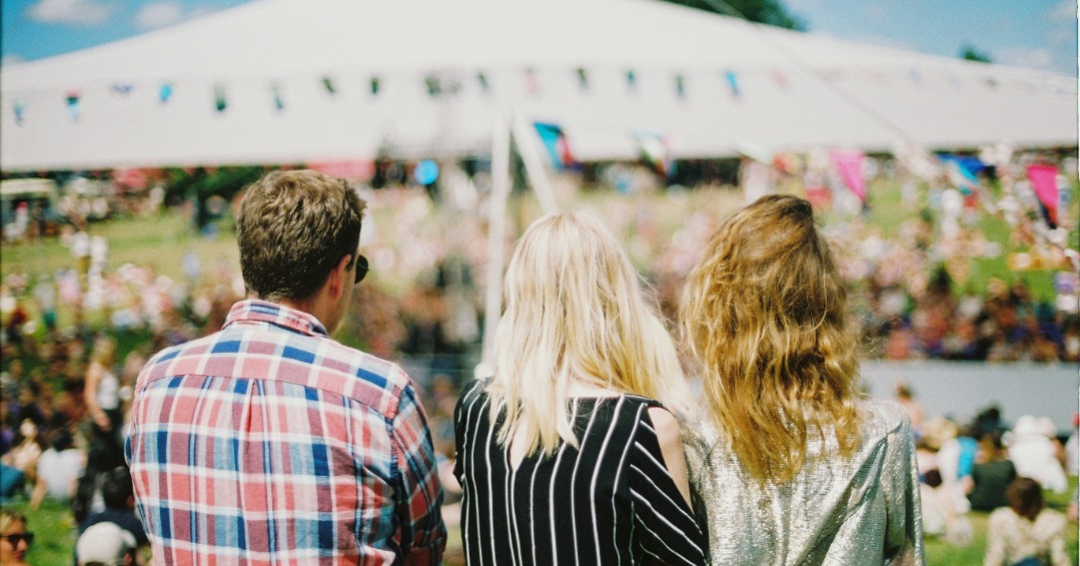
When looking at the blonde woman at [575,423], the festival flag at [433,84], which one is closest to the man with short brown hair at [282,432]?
the blonde woman at [575,423]

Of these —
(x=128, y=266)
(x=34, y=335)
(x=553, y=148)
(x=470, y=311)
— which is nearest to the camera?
(x=34, y=335)

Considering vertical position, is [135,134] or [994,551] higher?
[135,134]

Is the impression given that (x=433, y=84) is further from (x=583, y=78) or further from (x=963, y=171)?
(x=963, y=171)

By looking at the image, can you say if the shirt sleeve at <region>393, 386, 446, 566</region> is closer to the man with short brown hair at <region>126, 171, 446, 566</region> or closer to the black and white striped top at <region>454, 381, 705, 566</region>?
the man with short brown hair at <region>126, 171, 446, 566</region>

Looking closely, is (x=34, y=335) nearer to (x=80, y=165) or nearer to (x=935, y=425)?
(x=80, y=165)

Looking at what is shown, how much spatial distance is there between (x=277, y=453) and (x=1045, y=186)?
3.98 metres

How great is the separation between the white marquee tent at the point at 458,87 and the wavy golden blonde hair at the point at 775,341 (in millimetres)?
4160

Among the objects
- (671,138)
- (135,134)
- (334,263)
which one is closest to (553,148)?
(671,138)

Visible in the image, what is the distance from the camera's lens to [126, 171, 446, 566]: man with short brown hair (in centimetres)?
126

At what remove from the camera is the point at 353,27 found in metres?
5.71

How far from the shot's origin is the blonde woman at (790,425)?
132cm

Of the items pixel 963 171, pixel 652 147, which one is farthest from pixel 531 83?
pixel 963 171

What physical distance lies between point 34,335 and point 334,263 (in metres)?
4.87

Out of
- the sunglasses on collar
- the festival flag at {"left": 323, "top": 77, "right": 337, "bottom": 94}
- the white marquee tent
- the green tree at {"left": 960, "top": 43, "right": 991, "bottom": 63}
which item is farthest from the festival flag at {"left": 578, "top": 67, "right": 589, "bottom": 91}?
the sunglasses on collar
